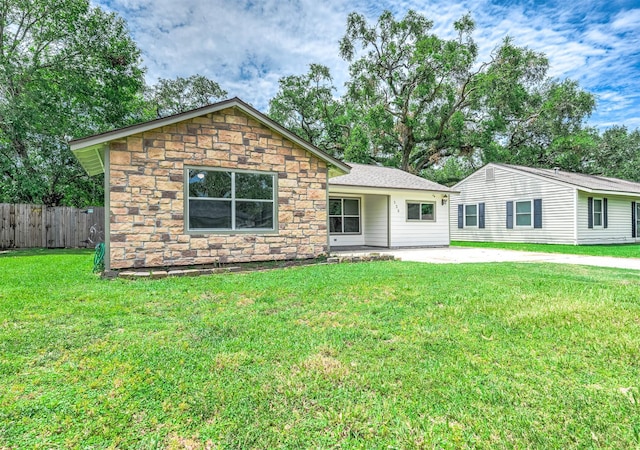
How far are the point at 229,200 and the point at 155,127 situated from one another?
6.94 ft

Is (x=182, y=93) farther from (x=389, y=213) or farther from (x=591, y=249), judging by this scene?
(x=591, y=249)

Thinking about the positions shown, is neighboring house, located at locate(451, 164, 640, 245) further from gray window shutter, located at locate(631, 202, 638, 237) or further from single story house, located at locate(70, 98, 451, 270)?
single story house, located at locate(70, 98, 451, 270)

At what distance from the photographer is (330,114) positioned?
86.8 feet

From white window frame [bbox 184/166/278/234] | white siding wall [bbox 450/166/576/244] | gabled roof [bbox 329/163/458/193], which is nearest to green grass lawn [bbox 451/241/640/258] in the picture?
white siding wall [bbox 450/166/576/244]

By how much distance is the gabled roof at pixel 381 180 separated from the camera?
42.0 ft

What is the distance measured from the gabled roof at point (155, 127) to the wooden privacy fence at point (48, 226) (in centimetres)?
563

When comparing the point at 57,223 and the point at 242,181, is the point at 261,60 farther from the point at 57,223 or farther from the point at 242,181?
the point at 242,181

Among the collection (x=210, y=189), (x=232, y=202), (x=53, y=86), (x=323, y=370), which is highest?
(x=53, y=86)

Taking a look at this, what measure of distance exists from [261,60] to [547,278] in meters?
22.5

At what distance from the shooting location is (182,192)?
7.15 meters

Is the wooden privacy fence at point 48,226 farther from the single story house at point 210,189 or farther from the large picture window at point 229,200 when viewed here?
the large picture window at point 229,200

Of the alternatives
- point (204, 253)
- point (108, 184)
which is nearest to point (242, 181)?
point (204, 253)

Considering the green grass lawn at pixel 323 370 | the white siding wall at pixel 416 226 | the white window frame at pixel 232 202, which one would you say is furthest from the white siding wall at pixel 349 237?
the green grass lawn at pixel 323 370

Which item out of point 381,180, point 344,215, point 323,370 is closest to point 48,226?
point 344,215
